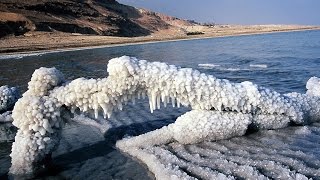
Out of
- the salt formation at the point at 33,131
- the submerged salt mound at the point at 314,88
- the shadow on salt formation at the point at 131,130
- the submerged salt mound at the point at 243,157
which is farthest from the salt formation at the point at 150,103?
the submerged salt mound at the point at 314,88

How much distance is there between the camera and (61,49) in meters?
51.5

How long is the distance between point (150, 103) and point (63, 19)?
264ft

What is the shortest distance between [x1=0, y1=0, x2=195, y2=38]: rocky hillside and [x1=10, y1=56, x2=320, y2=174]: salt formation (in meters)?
60.7

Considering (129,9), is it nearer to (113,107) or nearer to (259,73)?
(259,73)

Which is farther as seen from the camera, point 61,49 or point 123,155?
point 61,49

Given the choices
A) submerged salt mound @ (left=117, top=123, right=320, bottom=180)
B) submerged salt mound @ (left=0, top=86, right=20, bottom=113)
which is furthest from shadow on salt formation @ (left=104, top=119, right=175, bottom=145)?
submerged salt mound @ (left=0, top=86, right=20, bottom=113)

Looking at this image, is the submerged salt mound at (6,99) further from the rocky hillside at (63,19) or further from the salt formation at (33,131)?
the rocky hillside at (63,19)

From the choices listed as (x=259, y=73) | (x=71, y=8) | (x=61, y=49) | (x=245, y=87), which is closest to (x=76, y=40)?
(x=61, y=49)

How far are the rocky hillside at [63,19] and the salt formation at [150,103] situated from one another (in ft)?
199

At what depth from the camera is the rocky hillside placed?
2675 inches

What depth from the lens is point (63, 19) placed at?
83.1m

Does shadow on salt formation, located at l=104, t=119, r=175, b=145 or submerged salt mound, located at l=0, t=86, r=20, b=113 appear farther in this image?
submerged salt mound, located at l=0, t=86, r=20, b=113

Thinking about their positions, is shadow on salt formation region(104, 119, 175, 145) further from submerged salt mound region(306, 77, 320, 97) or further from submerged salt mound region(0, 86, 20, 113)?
submerged salt mound region(0, 86, 20, 113)

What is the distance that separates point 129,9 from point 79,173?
136 m
